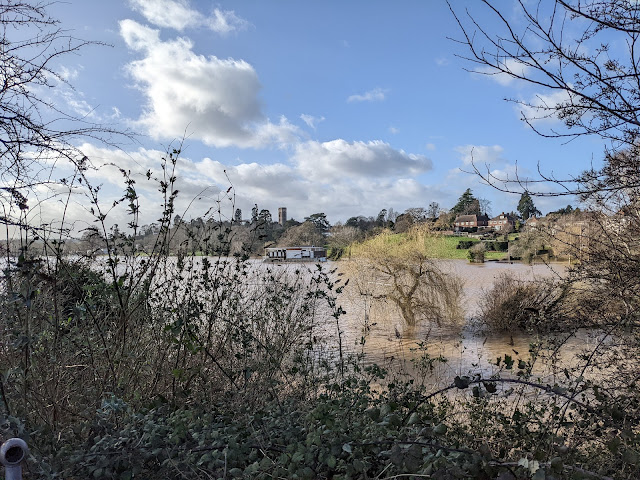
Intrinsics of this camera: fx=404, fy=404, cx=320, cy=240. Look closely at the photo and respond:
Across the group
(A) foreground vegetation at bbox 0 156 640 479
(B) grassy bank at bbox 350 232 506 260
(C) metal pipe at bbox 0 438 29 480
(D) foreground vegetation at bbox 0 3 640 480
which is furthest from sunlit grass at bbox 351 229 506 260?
(C) metal pipe at bbox 0 438 29 480

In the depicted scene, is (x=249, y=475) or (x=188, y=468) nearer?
(x=249, y=475)

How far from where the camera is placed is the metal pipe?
121 cm

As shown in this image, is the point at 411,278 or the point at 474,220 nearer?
the point at 411,278

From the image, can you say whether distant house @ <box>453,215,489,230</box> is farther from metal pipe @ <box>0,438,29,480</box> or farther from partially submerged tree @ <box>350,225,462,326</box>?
metal pipe @ <box>0,438,29,480</box>

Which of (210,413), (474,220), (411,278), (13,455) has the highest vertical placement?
(474,220)

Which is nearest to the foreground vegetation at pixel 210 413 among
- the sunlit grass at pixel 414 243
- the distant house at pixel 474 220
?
the sunlit grass at pixel 414 243

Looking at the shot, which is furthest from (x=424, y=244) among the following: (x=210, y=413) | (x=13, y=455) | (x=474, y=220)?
(x=474, y=220)

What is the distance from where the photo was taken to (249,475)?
1.45 meters

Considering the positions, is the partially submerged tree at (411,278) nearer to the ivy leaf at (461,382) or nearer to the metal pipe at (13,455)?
the ivy leaf at (461,382)

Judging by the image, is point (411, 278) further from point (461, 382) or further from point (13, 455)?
point (13, 455)

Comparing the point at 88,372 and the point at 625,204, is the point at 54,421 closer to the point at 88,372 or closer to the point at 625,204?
the point at 88,372

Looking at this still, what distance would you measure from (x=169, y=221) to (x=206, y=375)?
1259 mm

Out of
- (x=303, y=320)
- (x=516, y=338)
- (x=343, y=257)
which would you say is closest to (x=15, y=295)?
(x=303, y=320)

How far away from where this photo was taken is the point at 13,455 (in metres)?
1.23
